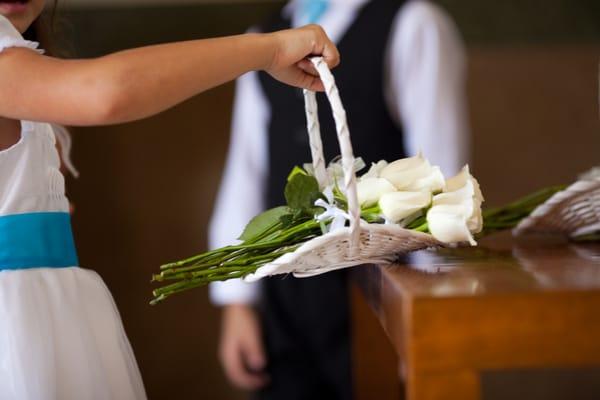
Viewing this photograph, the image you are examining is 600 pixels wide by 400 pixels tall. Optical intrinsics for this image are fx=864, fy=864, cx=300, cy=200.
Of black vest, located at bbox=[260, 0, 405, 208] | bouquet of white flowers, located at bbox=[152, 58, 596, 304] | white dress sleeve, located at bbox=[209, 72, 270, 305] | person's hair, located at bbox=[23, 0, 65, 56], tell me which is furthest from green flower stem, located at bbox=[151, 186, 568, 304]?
white dress sleeve, located at bbox=[209, 72, 270, 305]

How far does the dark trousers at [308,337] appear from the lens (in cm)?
158

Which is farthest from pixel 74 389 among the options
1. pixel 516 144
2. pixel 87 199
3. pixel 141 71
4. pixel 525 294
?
pixel 516 144

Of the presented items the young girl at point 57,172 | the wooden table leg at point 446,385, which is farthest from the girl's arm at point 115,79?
the wooden table leg at point 446,385

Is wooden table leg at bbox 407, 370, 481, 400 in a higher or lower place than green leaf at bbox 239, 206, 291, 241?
lower

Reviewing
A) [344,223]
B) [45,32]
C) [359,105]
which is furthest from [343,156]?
[359,105]

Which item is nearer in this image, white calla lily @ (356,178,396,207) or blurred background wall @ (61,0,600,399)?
white calla lily @ (356,178,396,207)

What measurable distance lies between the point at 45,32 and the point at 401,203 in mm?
558

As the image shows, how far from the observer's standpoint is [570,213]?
1.06 meters

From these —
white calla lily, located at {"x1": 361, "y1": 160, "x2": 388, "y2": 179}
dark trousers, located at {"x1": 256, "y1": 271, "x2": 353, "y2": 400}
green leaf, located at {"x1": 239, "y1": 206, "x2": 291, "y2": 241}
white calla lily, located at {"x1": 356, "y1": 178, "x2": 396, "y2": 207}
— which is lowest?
dark trousers, located at {"x1": 256, "y1": 271, "x2": 353, "y2": 400}

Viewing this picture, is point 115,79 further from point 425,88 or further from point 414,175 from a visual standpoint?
point 425,88

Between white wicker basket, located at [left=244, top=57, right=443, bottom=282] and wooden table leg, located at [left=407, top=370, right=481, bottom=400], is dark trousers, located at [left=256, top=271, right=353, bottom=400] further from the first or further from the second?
wooden table leg, located at [left=407, top=370, right=481, bottom=400]

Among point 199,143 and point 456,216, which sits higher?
point 199,143

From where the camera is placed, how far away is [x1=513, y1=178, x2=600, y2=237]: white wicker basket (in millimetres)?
984

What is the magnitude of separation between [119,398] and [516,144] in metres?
1.83
